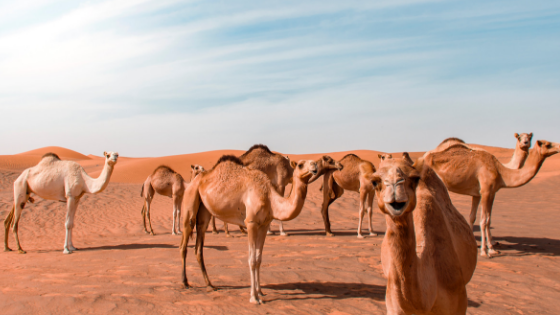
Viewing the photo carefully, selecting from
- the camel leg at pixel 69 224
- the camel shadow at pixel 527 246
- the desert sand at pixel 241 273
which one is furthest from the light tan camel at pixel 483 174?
the camel leg at pixel 69 224

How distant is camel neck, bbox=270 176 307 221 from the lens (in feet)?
18.7

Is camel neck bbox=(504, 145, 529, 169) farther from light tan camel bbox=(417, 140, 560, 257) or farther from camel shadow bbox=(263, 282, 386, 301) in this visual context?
camel shadow bbox=(263, 282, 386, 301)

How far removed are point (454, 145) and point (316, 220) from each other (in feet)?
23.2

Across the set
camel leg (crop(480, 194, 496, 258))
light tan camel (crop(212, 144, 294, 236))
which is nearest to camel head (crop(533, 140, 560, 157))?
camel leg (crop(480, 194, 496, 258))

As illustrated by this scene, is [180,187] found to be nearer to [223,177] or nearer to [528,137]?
[223,177]

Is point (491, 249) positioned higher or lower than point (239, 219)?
lower

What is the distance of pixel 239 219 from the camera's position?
6.30 meters

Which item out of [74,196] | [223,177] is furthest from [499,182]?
Result: [74,196]

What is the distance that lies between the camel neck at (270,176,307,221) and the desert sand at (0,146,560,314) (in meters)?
1.24

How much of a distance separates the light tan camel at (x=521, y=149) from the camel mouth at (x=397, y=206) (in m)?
8.48

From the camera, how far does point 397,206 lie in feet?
7.07

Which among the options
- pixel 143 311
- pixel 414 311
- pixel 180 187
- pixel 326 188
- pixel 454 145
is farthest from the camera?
pixel 180 187

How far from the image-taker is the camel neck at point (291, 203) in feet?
18.7

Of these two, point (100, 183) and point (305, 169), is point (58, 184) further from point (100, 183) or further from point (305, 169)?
point (305, 169)
